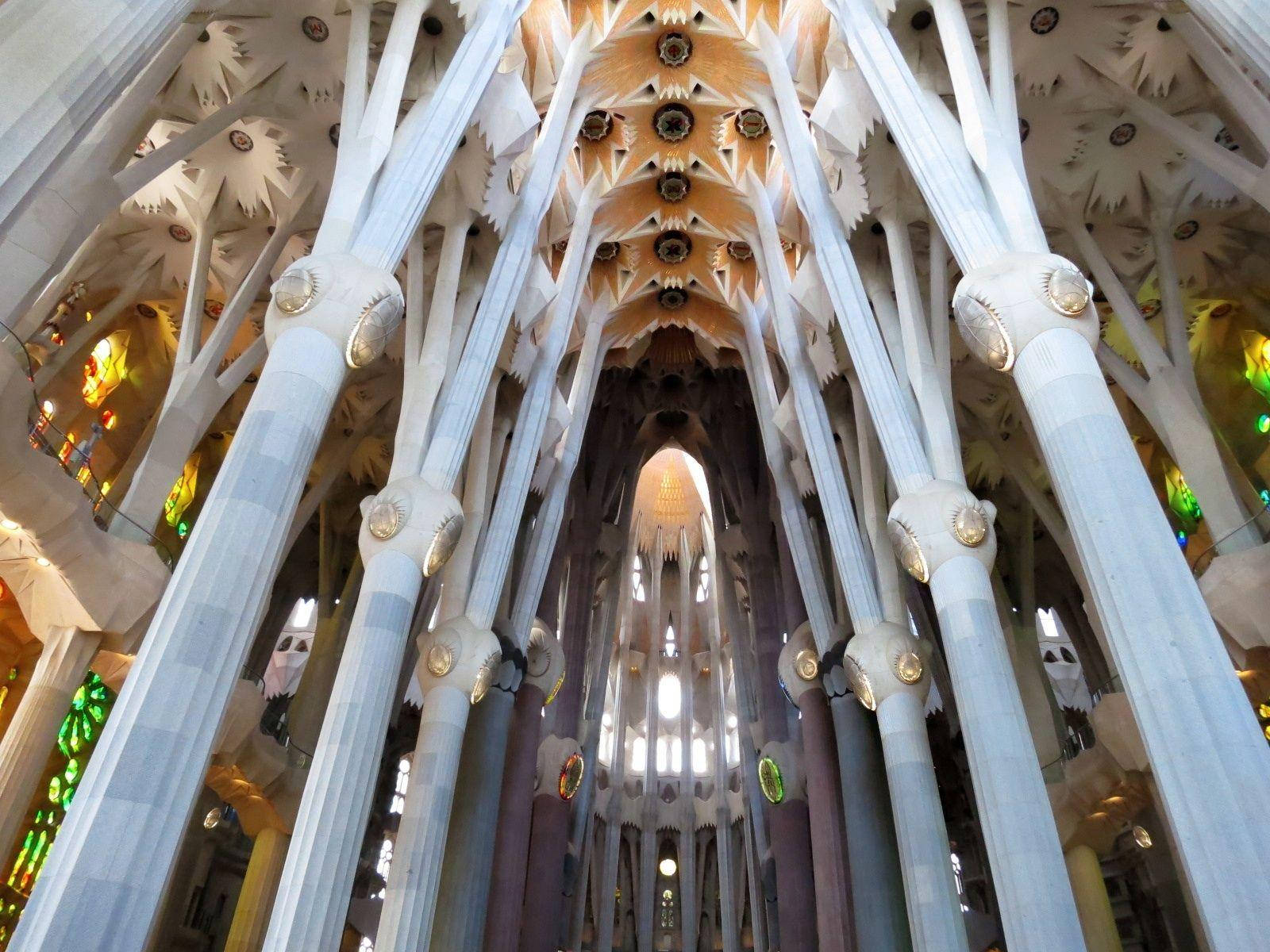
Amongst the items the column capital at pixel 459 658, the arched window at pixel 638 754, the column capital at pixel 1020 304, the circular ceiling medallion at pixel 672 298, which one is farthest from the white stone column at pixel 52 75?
the arched window at pixel 638 754

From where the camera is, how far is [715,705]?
32.1 meters

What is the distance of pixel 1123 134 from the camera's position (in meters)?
13.7

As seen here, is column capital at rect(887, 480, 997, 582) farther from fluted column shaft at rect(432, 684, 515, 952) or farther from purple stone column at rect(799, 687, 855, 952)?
purple stone column at rect(799, 687, 855, 952)

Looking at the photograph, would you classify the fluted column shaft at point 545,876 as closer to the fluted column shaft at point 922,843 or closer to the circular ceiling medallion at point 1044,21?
the fluted column shaft at point 922,843

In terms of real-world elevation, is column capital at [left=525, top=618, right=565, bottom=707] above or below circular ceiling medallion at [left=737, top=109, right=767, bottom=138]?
below

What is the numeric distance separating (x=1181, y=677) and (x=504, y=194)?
37.8 feet

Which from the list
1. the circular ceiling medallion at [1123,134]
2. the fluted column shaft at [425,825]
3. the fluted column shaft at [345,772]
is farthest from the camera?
the circular ceiling medallion at [1123,134]

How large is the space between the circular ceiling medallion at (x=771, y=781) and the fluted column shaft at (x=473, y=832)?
7.79 m

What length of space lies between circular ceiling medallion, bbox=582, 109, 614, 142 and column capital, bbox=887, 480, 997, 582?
12466 mm

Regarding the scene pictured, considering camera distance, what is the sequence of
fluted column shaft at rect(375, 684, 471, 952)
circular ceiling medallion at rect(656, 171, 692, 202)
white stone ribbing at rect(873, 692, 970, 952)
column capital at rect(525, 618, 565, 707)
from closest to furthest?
1. fluted column shaft at rect(375, 684, 471, 952)
2. white stone ribbing at rect(873, 692, 970, 952)
3. column capital at rect(525, 618, 565, 707)
4. circular ceiling medallion at rect(656, 171, 692, 202)

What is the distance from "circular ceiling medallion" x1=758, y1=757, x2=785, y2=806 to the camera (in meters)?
20.9

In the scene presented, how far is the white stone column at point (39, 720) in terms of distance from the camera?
10.7 m

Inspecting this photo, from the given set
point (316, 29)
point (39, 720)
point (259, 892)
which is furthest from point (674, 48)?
point (259, 892)

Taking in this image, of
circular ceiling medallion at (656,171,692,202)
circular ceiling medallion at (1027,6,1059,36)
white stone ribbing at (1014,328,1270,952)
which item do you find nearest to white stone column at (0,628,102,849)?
white stone ribbing at (1014,328,1270,952)
